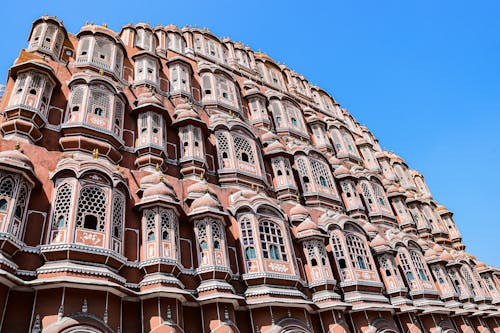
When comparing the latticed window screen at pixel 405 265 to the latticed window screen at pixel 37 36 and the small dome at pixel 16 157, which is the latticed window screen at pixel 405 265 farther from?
the latticed window screen at pixel 37 36

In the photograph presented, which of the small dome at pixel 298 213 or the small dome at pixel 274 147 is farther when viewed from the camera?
the small dome at pixel 274 147

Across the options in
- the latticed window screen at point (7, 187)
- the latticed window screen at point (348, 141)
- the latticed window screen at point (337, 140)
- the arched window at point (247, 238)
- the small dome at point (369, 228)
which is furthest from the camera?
the latticed window screen at point (348, 141)

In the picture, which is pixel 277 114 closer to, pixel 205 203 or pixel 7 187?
pixel 205 203

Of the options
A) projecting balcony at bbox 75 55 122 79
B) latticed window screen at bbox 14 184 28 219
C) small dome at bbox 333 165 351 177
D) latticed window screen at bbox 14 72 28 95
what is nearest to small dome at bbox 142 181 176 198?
latticed window screen at bbox 14 184 28 219

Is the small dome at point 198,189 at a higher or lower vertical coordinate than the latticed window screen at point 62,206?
higher

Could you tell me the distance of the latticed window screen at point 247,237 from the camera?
16.8 m

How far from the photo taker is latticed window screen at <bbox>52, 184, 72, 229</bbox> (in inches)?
504

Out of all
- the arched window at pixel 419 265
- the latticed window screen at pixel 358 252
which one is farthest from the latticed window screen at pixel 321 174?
the arched window at pixel 419 265

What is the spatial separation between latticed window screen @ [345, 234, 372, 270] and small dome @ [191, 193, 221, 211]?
9.04 metres

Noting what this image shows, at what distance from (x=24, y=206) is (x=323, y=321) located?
14.2 metres

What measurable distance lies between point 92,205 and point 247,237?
7.24 meters

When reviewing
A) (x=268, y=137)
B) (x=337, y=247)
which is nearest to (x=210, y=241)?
(x=337, y=247)

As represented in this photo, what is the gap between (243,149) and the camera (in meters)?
22.1

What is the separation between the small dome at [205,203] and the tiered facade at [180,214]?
6cm
